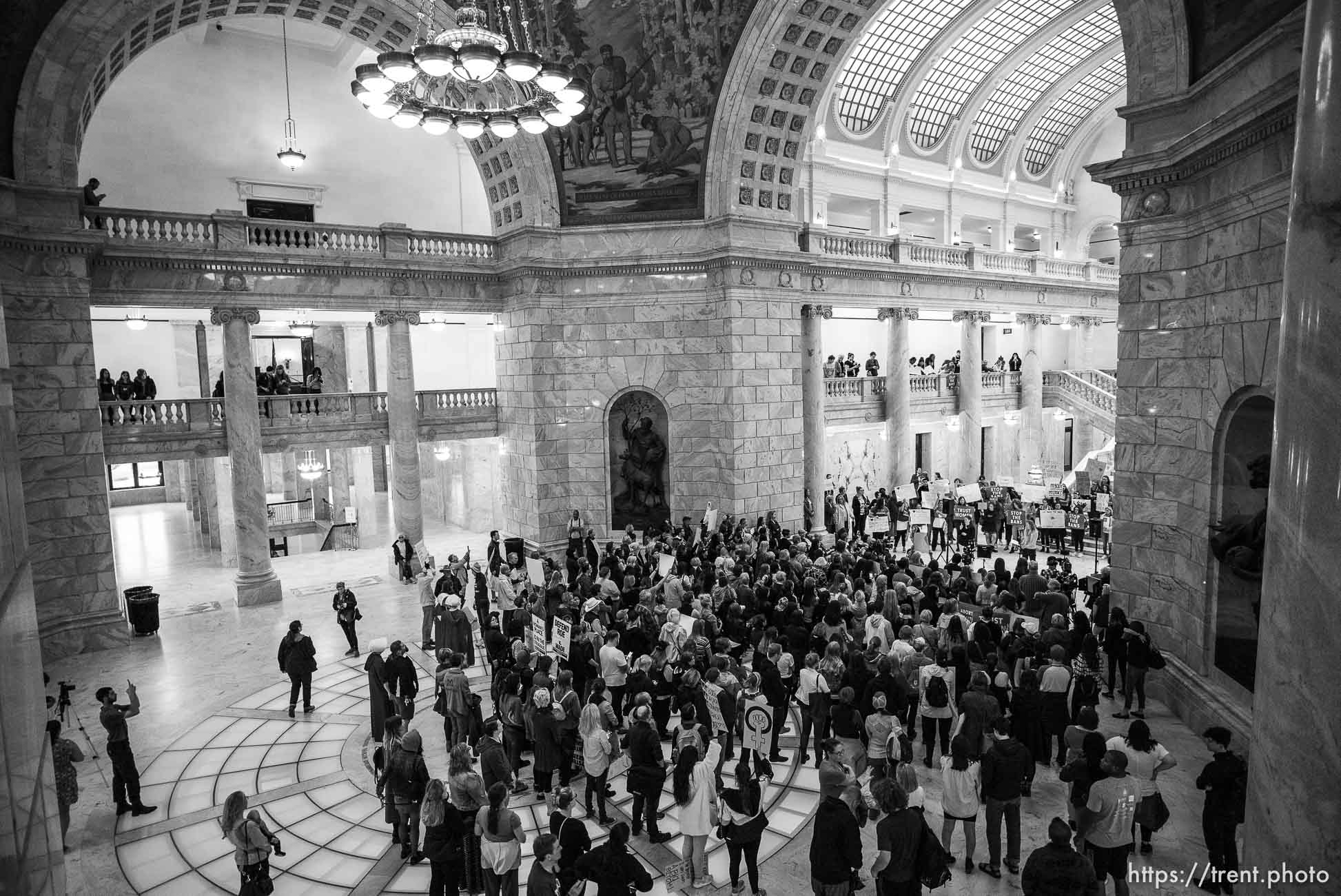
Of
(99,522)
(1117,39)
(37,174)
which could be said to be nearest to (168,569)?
(99,522)

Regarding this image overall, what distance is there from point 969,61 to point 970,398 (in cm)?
1153

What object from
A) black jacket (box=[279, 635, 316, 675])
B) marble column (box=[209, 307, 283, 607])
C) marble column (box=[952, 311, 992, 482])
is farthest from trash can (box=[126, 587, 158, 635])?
marble column (box=[952, 311, 992, 482])

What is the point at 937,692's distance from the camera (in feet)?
27.5

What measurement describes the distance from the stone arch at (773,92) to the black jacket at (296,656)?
13.4 meters

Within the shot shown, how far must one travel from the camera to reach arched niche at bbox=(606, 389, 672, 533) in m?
20.2

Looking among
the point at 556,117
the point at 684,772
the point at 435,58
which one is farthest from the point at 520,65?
the point at 684,772

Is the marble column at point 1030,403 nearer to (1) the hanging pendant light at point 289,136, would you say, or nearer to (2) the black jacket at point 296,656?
(1) the hanging pendant light at point 289,136

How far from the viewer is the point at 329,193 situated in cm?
2289

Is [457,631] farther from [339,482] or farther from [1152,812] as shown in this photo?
[339,482]

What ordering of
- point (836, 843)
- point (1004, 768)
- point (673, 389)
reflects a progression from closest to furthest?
point (836, 843)
point (1004, 768)
point (673, 389)

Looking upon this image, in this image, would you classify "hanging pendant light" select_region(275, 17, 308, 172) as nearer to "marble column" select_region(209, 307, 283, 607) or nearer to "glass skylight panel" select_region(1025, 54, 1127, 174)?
Result: "marble column" select_region(209, 307, 283, 607)

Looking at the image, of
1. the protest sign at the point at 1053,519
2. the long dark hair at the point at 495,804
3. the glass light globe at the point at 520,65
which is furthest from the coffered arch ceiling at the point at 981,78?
the long dark hair at the point at 495,804

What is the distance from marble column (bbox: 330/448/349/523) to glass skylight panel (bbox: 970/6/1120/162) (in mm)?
25173

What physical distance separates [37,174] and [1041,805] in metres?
17.7
